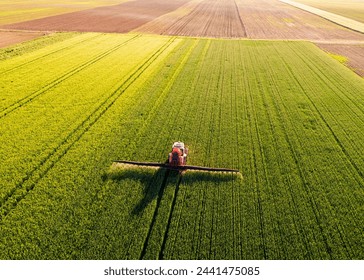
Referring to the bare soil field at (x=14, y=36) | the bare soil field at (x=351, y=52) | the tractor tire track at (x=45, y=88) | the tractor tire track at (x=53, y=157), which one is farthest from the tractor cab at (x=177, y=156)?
the bare soil field at (x=14, y=36)

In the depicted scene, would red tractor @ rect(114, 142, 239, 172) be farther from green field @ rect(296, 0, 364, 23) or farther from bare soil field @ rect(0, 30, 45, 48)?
green field @ rect(296, 0, 364, 23)

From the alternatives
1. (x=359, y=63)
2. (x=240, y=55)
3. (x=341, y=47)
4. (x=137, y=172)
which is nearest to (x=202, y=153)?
(x=137, y=172)

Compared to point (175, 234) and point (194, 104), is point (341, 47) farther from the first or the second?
point (175, 234)

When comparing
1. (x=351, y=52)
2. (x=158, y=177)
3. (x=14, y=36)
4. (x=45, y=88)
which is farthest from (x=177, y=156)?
(x=14, y=36)

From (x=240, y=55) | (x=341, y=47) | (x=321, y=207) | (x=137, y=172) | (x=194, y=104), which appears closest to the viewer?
(x=321, y=207)

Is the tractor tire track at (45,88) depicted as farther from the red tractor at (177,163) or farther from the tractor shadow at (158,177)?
the tractor shadow at (158,177)
